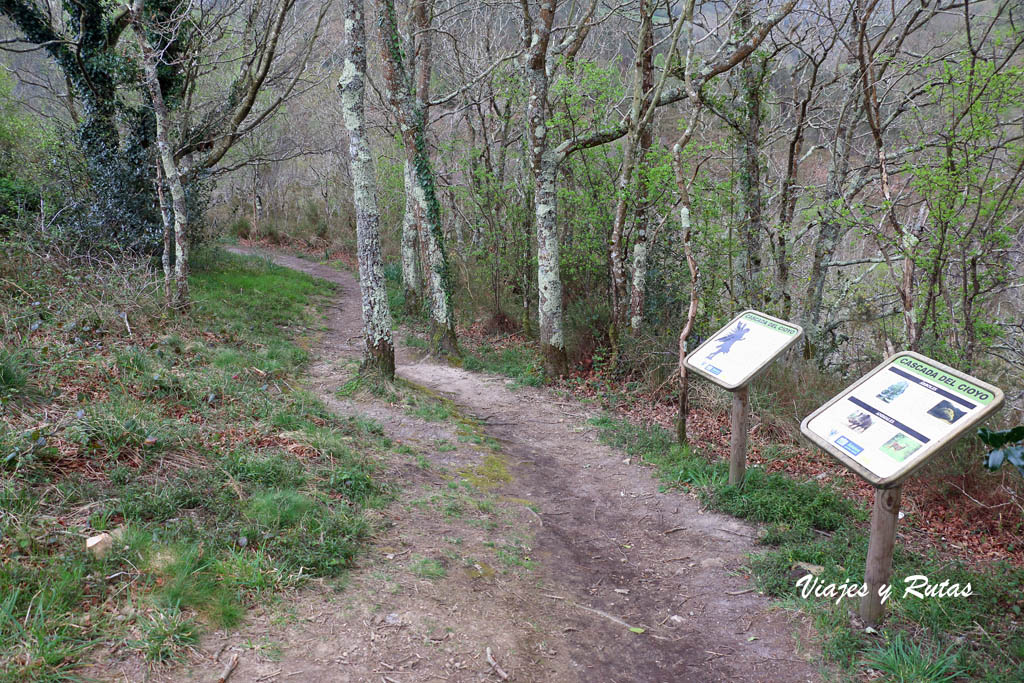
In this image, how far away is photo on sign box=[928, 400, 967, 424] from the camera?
317 centimetres

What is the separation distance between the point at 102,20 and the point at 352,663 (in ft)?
52.3

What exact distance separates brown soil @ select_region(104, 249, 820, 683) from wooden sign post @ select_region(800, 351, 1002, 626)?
0.68 meters

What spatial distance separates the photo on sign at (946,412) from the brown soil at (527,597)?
1.43 meters

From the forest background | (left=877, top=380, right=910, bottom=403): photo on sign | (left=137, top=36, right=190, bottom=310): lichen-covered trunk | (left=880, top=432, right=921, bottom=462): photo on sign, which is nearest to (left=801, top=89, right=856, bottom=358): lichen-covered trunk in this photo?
the forest background

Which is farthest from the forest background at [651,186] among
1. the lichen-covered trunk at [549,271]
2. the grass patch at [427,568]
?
the grass patch at [427,568]

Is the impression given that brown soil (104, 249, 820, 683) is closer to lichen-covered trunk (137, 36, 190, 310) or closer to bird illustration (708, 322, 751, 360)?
bird illustration (708, 322, 751, 360)

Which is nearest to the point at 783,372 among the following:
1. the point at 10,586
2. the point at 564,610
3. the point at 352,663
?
the point at 564,610

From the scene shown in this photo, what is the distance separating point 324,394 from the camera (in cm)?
789

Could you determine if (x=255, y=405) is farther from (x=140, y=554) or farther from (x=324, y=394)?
(x=140, y=554)

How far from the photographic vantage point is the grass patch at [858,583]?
10.2ft

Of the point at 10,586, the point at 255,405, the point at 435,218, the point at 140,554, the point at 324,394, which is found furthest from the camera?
the point at 435,218

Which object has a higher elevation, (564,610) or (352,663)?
(352,663)

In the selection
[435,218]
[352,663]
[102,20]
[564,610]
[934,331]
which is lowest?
[564,610]

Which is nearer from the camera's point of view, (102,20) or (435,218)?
(435,218)
